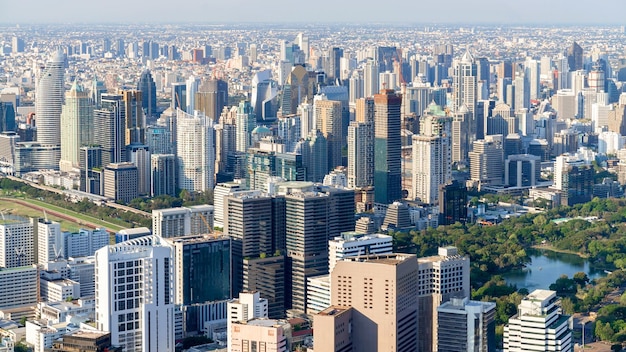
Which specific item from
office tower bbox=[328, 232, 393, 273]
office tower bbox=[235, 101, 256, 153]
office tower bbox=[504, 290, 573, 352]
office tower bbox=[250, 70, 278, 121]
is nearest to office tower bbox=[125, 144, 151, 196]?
office tower bbox=[235, 101, 256, 153]

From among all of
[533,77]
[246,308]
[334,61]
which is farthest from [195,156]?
[533,77]

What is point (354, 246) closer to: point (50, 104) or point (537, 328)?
point (537, 328)

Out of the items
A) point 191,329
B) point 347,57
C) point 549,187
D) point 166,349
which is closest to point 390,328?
point 166,349

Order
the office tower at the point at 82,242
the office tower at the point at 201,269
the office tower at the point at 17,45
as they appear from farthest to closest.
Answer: the office tower at the point at 17,45 → the office tower at the point at 82,242 → the office tower at the point at 201,269

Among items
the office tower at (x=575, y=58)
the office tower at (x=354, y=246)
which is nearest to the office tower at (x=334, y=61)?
the office tower at (x=575, y=58)

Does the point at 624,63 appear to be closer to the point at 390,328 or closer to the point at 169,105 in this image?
the point at 169,105

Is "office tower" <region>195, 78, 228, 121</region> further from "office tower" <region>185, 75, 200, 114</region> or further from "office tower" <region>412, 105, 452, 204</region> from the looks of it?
"office tower" <region>412, 105, 452, 204</region>

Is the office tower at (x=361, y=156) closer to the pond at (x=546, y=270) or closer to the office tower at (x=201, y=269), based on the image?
the pond at (x=546, y=270)
